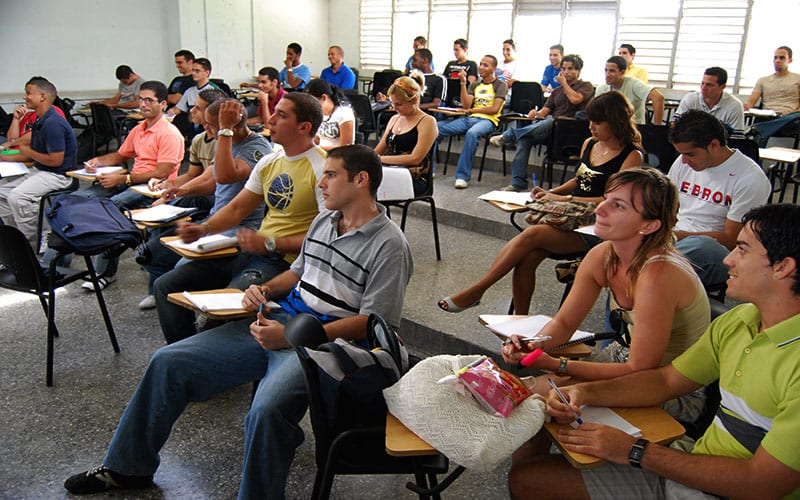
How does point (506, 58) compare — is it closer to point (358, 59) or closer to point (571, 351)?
point (358, 59)

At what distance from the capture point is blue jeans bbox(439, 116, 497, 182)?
5965 millimetres

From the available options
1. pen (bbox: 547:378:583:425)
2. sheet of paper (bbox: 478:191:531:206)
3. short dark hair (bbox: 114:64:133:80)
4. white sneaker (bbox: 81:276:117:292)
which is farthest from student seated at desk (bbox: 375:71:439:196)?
short dark hair (bbox: 114:64:133:80)

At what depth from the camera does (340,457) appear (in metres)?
1.62

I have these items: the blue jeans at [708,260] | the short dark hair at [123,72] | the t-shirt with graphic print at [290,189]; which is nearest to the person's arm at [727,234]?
the blue jeans at [708,260]

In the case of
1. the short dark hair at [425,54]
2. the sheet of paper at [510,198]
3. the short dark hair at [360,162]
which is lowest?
the sheet of paper at [510,198]

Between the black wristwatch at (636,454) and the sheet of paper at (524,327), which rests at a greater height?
the sheet of paper at (524,327)

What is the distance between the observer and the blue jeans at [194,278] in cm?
275

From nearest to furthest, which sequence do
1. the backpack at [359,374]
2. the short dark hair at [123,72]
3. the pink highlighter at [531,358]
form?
the backpack at [359,374], the pink highlighter at [531,358], the short dark hair at [123,72]

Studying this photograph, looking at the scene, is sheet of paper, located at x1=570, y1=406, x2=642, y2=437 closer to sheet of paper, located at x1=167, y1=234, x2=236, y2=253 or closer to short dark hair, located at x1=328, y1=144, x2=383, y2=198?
short dark hair, located at x1=328, y1=144, x2=383, y2=198

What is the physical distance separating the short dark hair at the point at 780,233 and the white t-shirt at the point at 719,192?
1.50 m

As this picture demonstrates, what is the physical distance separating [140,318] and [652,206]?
2.81 metres

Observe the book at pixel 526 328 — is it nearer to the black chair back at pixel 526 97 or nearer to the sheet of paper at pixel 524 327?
the sheet of paper at pixel 524 327

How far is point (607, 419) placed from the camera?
1.49 meters

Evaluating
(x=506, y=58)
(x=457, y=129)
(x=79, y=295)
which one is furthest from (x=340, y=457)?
(x=506, y=58)
